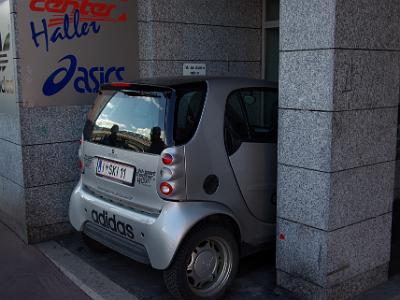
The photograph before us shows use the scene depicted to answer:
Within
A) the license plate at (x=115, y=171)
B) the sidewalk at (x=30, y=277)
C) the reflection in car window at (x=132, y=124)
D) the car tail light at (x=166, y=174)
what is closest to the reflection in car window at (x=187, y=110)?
the reflection in car window at (x=132, y=124)

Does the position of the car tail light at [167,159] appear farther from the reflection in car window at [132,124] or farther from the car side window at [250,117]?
the car side window at [250,117]

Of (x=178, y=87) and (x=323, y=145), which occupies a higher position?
(x=178, y=87)

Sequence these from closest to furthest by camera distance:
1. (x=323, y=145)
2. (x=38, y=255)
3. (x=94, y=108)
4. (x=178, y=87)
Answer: (x=323, y=145) < (x=178, y=87) < (x=94, y=108) < (x=38, y=255)

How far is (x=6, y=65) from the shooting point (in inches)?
214

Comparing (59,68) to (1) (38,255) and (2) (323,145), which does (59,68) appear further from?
(2) (323,145)

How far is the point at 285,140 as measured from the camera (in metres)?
3.98

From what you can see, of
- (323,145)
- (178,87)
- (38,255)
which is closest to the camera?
(323,145)

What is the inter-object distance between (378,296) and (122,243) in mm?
2082

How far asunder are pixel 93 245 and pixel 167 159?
1.72 metres

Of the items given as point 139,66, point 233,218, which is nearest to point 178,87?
point 233,218

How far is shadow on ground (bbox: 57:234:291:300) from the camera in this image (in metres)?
4.16

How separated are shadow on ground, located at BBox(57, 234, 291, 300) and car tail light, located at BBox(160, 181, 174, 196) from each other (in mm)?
939

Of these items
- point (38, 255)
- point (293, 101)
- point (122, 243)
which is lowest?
point (38, 255)

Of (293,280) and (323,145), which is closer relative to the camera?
(323,145)
